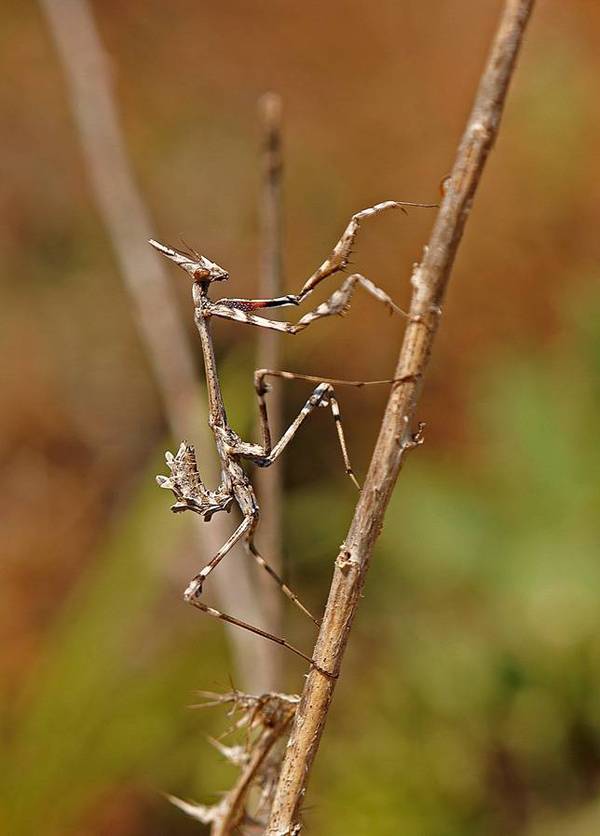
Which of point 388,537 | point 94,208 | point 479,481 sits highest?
point 94,208

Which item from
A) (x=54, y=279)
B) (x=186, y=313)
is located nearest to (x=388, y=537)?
(x=186, y=313)

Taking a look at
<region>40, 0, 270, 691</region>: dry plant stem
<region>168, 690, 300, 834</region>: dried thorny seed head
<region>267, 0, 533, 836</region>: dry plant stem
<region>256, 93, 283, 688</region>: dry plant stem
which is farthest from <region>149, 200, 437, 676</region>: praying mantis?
<region>40, 0, 270, 691</region>: dry plant stem

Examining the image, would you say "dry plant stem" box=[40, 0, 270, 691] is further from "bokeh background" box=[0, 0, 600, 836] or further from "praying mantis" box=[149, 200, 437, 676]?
"praying mantis" box=[149, 200, 437, 676]

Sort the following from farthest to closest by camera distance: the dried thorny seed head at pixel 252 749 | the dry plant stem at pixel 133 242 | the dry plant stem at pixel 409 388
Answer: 1. the dry plant stem at pixel 133 242
2. the dried thorny seed head at pixel 252 749
3. the dry plant stem at pixel 409 388

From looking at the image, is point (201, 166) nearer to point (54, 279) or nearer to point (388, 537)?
point (54, 279)

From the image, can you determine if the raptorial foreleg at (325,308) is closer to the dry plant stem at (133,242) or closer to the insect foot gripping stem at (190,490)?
the insect foot gripping stem at (190,490)

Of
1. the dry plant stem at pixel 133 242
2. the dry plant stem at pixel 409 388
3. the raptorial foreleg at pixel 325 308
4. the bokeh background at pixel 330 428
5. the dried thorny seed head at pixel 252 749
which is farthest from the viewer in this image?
the bokeh background at pixel 330 428

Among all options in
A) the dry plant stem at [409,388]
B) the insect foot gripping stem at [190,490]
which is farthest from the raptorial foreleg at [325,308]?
the dry plant stem at [409,388]

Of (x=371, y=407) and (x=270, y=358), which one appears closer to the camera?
(x=270, y=358)
